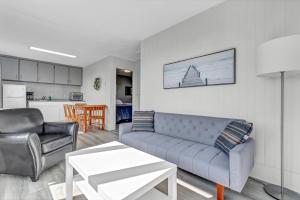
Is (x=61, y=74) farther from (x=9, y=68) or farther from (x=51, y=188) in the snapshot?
(x=51, y=188)

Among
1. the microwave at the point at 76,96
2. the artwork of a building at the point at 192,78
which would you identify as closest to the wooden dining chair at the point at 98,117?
the microwave at the point at 76,96

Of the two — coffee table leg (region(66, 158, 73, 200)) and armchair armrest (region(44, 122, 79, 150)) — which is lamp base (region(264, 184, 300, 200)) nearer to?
coffee table leg (region(66, 158, 73, 200))

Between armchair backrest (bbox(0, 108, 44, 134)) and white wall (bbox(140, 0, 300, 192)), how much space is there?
252 cm

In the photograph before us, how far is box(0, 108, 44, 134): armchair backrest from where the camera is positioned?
217 cm

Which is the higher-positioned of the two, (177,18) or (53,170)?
(177,18)

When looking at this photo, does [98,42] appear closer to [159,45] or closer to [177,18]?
[159,45]

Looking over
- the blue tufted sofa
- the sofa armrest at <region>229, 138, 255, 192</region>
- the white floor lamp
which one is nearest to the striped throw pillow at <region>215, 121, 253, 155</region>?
the blue tufted sofa

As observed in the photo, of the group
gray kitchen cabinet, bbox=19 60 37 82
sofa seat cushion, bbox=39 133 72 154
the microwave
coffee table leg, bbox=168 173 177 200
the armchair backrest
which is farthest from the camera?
the microwave

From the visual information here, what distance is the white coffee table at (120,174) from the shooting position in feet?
3.18

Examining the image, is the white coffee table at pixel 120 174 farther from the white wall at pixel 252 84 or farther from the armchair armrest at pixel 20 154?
the white wall at pixel 252 84

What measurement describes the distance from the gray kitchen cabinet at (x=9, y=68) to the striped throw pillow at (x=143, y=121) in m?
4.97

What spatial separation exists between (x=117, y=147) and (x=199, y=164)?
3.09ft

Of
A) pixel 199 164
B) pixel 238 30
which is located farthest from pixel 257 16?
pixel 199 164

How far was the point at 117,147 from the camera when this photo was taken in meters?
1.77
